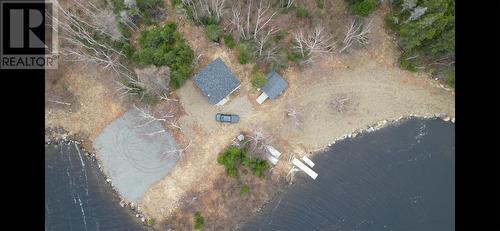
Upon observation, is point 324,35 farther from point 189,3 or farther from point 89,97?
point 89,97

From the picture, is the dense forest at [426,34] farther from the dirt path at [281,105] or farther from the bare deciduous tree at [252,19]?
the bare deciduous tree at [252,19]

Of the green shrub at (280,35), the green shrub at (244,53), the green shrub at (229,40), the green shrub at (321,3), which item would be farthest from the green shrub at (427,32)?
the green shrub at (229,40)

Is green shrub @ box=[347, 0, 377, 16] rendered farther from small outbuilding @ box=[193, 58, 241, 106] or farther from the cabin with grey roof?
small outbuilding @ box=[193, 58, 241, 106]

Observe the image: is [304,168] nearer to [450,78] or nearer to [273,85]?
[273,85]

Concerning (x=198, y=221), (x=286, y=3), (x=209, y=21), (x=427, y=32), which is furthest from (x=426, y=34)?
(x=198, y=221)

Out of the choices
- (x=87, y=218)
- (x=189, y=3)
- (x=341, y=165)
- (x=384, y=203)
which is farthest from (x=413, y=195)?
(x=87, y=218)

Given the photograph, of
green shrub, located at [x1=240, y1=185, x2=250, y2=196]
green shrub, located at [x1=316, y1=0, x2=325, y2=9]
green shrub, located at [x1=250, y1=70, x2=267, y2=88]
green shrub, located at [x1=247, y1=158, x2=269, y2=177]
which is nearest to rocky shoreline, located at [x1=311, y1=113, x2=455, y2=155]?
green shrub, located at [x1=247, y1=158, x2=269, y2=177]
